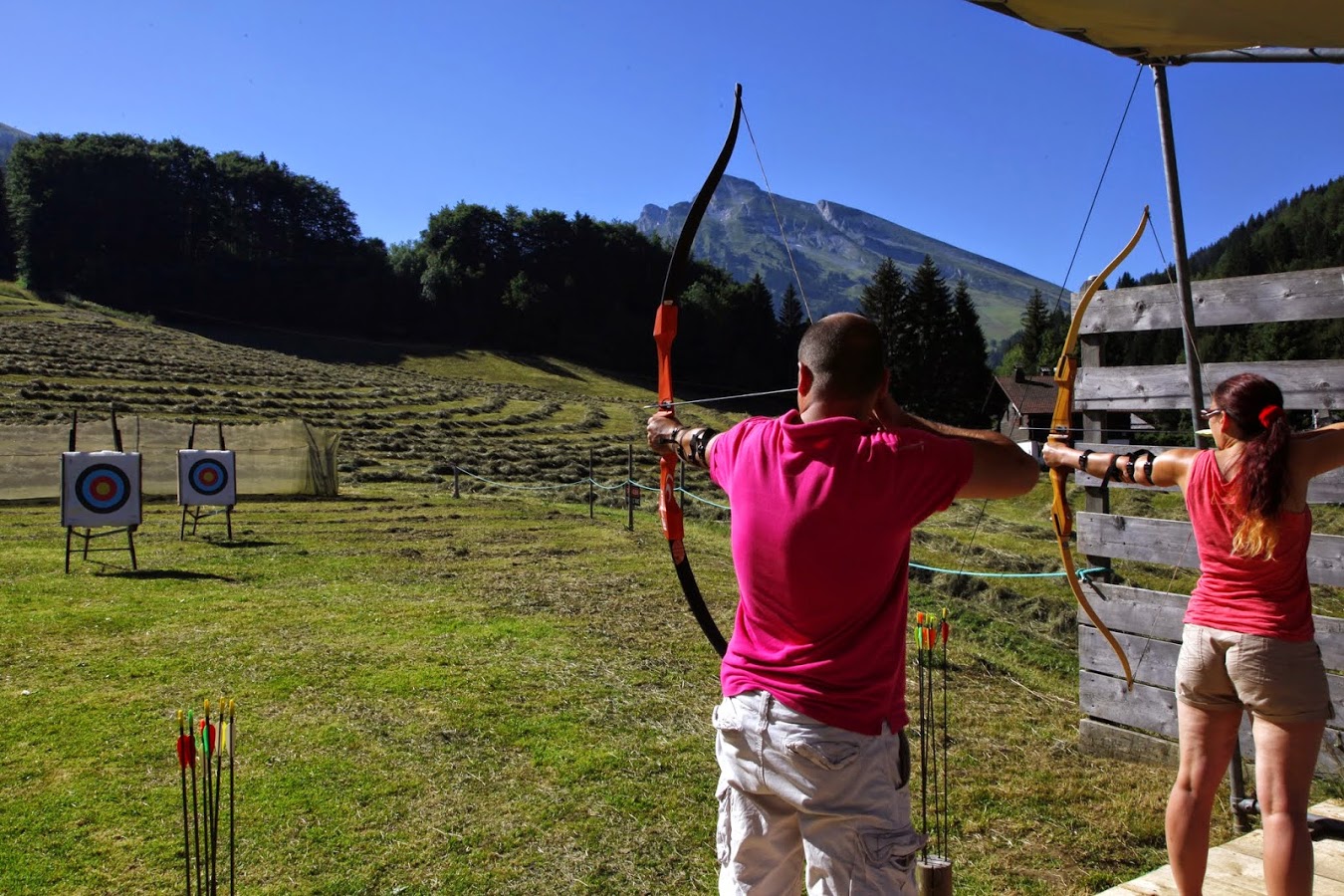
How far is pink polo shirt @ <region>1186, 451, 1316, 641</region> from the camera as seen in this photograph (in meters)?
2.57

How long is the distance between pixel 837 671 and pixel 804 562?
216mm

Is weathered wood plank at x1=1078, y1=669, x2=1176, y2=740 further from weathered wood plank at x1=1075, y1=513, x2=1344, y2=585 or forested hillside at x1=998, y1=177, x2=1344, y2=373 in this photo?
forested hillside at x1=998, y1=177, x2=1344, y2=373

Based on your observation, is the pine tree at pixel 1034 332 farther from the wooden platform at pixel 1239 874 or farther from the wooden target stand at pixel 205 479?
the wooden platform at pixel 1239 874

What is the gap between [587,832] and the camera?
3875mm

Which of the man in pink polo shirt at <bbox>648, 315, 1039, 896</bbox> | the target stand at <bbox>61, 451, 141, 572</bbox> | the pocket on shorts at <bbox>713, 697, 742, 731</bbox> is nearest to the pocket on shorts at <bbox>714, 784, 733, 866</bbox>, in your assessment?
the man in pink polo shirt at <bbox>648, 315, 1039, 896</bbox>

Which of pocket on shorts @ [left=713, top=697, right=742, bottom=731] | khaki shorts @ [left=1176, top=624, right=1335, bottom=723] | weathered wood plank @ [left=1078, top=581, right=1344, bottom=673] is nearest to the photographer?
pocket on shorts @ [left=713, top=697, right=742, bottom=731]

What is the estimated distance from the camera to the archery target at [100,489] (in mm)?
10047

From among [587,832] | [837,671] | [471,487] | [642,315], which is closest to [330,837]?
[587,832]

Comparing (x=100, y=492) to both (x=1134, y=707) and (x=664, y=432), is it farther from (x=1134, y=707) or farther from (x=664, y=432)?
(x=1134, y=707)

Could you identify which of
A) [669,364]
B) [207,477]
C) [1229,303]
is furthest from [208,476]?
[1229,303]

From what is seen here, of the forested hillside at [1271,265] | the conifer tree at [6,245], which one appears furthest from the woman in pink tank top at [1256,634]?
the conifer tree at [6,245]

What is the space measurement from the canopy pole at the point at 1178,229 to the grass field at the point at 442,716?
1.84m

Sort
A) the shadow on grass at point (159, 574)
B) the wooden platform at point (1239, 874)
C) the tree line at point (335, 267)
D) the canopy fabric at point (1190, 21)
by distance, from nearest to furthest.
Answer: the canopy fabric at point (1190, 21) < the wooden platform at point (1239, 874) < the shadow on grass at point (159, 574) < the tree line at point (335, 267)

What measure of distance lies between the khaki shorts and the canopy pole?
1.31 m
